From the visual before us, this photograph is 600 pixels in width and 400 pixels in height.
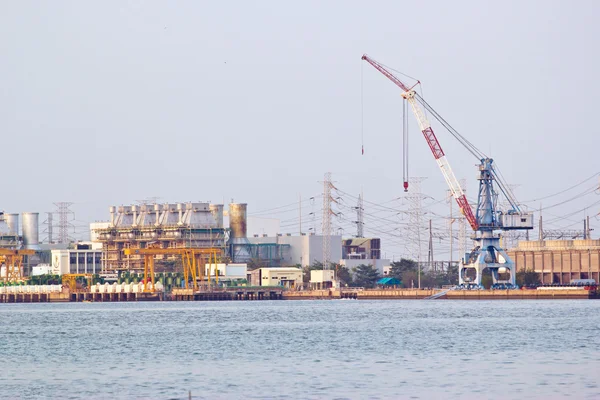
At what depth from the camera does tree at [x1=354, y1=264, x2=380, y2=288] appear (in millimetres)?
183000

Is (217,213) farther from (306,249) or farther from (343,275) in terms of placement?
(343,275)

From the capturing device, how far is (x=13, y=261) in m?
182

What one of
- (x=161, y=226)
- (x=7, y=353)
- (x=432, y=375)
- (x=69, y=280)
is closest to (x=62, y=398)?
(x=432, y=375)

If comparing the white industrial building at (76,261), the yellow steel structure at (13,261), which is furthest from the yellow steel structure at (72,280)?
the white industrial building at (76,261)

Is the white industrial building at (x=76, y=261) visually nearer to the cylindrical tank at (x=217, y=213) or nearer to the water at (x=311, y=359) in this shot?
the cylindrical tank at (x=217, y=213)

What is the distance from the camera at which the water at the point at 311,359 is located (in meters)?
41.4

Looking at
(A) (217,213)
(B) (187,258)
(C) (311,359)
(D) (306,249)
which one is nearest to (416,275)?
(D) (306,249)

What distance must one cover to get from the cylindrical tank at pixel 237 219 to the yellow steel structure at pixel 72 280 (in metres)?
24.9

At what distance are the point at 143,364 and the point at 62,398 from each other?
1188cm

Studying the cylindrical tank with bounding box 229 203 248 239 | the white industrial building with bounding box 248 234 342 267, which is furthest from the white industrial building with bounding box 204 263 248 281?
the white industrial building with bounding box 248 234 342 267

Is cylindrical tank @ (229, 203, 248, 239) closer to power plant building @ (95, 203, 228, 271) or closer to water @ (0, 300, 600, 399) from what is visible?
power plant building @ (95, 203, 228, 271)

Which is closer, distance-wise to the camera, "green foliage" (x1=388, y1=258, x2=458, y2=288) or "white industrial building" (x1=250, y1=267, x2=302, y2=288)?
"white industrial building" (x1=250, y1=267, x2=302, y2=288)

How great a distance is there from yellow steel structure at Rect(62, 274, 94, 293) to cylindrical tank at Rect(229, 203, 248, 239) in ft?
81.7

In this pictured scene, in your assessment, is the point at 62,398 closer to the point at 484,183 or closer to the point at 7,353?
the point at 7,353
